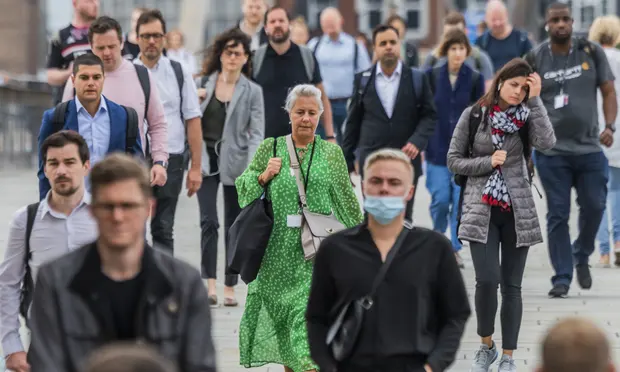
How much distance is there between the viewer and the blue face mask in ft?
18.1

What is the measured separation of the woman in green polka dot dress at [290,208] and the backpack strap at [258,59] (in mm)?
3863

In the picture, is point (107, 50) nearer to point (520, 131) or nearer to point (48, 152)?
point (520, 131)

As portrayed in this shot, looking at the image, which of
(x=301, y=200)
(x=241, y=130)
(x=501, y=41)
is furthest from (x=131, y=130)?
(x=501, y=41)

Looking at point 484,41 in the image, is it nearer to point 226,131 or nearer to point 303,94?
point 226,131

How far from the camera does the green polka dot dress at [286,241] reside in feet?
→ 26.5

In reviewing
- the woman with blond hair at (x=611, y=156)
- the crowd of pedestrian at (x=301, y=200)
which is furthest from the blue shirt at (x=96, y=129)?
the woman with blond hair at (x=611, y=156)

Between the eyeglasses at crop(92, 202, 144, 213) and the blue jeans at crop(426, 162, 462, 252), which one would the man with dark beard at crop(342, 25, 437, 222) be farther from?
the eyeglasses at crop(92, 202, 144, 213)

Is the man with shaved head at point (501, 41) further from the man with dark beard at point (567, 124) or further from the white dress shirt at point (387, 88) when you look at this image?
the man with dark beard at point (567, 124)

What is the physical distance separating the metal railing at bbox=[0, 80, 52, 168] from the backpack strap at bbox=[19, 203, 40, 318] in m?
16.8

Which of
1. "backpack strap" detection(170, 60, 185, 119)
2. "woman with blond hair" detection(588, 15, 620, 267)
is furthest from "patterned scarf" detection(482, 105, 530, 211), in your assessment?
"woman with blond hair" detection(588, 15, 620, 267)

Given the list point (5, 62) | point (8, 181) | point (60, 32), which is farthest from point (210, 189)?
point (5, 62)

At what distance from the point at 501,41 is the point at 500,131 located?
7324mm

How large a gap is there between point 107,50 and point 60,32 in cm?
223

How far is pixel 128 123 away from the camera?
8266mm
